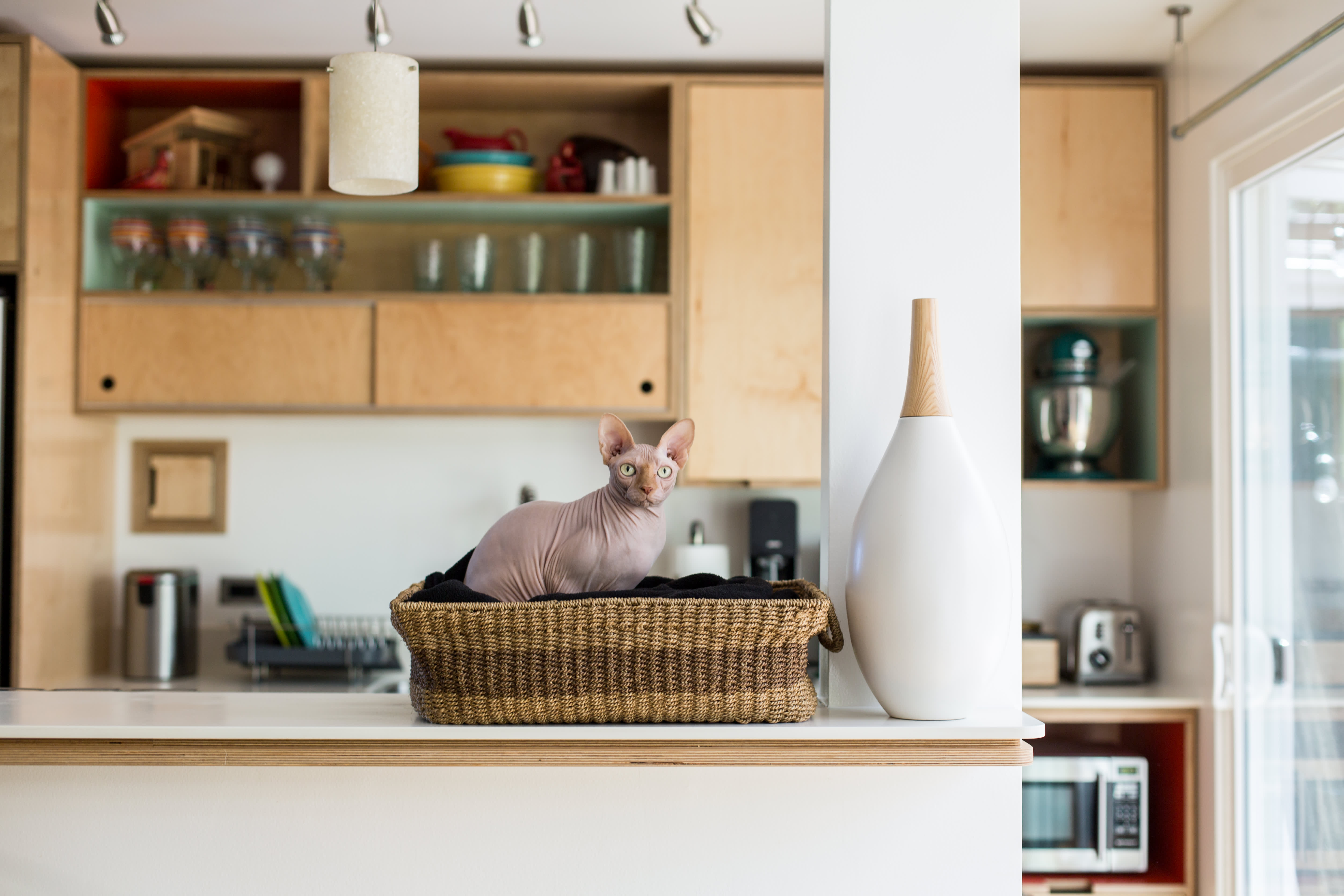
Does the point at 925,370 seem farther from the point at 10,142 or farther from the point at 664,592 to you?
the point at 10,142

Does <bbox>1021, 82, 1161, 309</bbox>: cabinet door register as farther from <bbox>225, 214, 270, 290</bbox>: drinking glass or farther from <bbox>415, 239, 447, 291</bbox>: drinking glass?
<bbox>225, 214, 270, 290</bbox>: drinking glass

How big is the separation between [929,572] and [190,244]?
2376 millimetres

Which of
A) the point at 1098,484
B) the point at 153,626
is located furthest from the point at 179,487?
the point at 1098,484

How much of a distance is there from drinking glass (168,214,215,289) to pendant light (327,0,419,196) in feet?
5.94

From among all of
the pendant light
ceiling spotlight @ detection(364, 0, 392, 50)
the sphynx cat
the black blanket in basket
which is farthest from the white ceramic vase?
ceiling spotlight @ detection(364, 0, 392, 50)

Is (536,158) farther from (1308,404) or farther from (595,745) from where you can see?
(595,745)

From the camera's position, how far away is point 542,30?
2.57 metres

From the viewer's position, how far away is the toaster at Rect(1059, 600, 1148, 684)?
265cm

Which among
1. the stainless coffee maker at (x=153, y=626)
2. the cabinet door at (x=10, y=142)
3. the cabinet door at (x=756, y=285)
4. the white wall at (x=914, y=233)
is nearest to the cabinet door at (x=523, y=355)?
the cabinet door at (x=756, y=285)

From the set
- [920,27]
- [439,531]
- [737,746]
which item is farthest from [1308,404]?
[439,531]

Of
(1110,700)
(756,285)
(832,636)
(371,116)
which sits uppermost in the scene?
(756,285)

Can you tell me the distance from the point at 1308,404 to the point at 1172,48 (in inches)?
40.8

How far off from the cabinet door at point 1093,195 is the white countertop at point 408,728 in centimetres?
185

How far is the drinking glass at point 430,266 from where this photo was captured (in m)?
2.79
